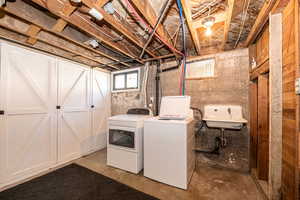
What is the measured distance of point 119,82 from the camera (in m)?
3.92

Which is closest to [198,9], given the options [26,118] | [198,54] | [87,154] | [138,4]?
[138,4]

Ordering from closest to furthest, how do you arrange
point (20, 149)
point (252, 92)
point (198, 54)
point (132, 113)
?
point (20, 149)
point (252, 92)
point (198, 54)
point (132, 113)

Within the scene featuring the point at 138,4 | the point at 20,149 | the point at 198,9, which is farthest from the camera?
the point at 20,149

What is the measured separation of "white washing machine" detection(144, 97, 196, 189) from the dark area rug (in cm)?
41

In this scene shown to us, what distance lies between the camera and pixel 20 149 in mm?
2135

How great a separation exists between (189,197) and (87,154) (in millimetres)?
2652

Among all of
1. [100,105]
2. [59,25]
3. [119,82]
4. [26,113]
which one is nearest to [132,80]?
[119,82]

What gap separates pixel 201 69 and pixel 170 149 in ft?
6.27

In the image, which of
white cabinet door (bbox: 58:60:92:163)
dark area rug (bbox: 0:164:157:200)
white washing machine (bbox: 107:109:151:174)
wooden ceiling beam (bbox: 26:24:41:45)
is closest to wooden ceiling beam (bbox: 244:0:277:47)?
white washing machine (bbox: 107:109:151:174)

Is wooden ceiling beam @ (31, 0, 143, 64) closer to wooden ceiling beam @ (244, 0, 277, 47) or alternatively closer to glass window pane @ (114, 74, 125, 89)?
glass window pane @ (114, 74, 125, 89)

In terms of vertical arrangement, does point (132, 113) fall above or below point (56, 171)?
above

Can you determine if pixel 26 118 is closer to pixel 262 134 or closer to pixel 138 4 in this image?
pixel 138 4

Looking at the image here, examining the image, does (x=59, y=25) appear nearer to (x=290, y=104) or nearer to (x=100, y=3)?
(x=100, y=3)

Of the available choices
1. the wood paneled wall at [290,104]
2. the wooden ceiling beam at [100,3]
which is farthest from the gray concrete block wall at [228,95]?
the wooden ceiling beam at [100,3]
